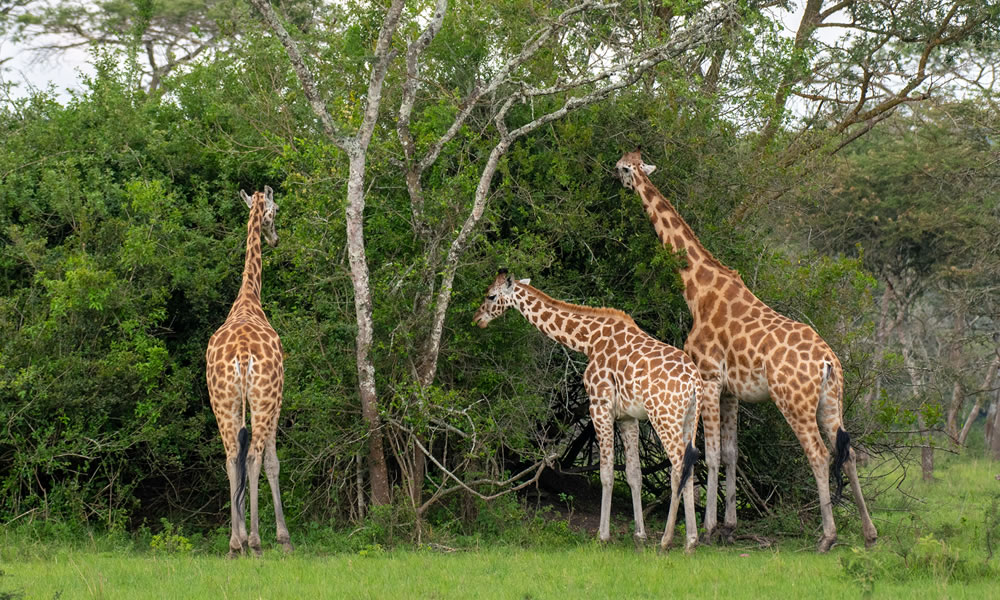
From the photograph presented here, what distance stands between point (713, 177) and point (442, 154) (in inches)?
118

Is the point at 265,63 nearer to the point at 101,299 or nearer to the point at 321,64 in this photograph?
the point at 321,64

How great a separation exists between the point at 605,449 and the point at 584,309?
1.41 m

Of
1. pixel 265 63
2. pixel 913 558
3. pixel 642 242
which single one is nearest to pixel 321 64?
pixel 265 63

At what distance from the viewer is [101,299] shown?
10812mm

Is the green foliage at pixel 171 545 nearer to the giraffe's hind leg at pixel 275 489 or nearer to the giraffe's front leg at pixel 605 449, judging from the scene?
the giraffe's hind leg at pixel 275 489

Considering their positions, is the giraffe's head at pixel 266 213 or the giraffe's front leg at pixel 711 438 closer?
the giraffe's front leg at pixel 711 438

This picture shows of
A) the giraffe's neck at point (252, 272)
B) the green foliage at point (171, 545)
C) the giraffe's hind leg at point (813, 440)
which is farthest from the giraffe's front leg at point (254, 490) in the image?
the giraffe's hind leg at point (813, 440)

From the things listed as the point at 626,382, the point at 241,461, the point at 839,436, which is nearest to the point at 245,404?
the point at 241,461

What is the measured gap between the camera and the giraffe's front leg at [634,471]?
980 centimetres

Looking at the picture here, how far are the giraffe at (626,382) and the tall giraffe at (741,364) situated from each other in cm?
70

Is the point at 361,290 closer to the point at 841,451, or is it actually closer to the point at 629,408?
the point at 629,408

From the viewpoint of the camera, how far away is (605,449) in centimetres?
1009

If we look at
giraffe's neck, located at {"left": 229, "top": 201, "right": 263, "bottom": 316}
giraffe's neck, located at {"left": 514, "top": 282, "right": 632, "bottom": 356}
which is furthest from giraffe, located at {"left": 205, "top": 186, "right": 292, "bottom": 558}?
giraffe's neck, located at {"left": 514, "top": 282, "right": 632, "bottom": 356}

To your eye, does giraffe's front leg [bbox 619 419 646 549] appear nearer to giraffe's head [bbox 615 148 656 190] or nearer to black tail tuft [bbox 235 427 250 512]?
giraffe's head [bbox 615 148 656 190]
